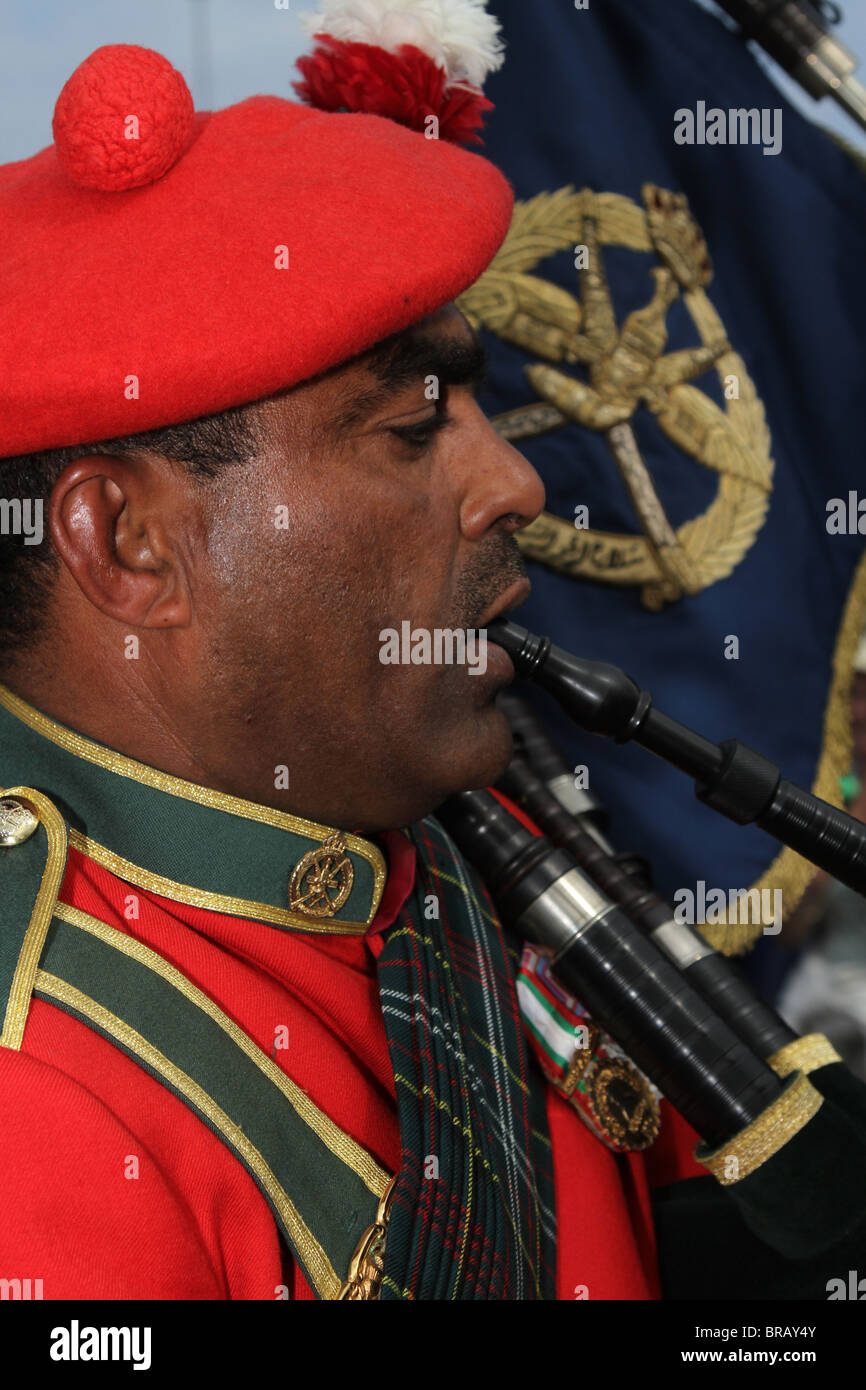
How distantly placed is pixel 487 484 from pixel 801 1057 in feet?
2.28

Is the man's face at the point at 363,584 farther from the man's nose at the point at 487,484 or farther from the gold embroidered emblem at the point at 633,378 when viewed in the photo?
the gold embroidered emblem at the point at 633,378

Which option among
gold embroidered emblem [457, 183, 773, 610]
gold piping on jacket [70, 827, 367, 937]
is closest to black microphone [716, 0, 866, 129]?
gold embroidered emblem [457, 183, 773, 610]

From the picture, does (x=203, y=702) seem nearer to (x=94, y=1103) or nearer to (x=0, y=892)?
(x=0, y=892)

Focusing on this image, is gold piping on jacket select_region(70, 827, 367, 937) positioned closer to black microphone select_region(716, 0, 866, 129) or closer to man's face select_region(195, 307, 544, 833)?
man's face select_region(195, 307, 544, 833)

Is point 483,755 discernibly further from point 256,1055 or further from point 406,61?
point 406,61

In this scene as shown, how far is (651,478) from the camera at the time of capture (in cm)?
185

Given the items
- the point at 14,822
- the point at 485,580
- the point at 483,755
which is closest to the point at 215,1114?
the point at 14,822

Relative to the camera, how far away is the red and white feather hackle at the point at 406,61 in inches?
47.3

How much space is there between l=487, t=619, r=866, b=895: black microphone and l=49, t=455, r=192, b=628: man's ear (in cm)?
34

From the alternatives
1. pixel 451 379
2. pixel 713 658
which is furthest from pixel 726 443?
pixel 451 379

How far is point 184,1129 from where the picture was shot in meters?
0.98

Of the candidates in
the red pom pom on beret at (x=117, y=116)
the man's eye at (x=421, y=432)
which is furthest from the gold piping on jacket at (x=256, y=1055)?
the red pom pom on beret at (x=117, y=116)

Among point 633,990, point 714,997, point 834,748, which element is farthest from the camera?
point 834,748

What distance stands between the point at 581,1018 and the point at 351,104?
0.97 m
